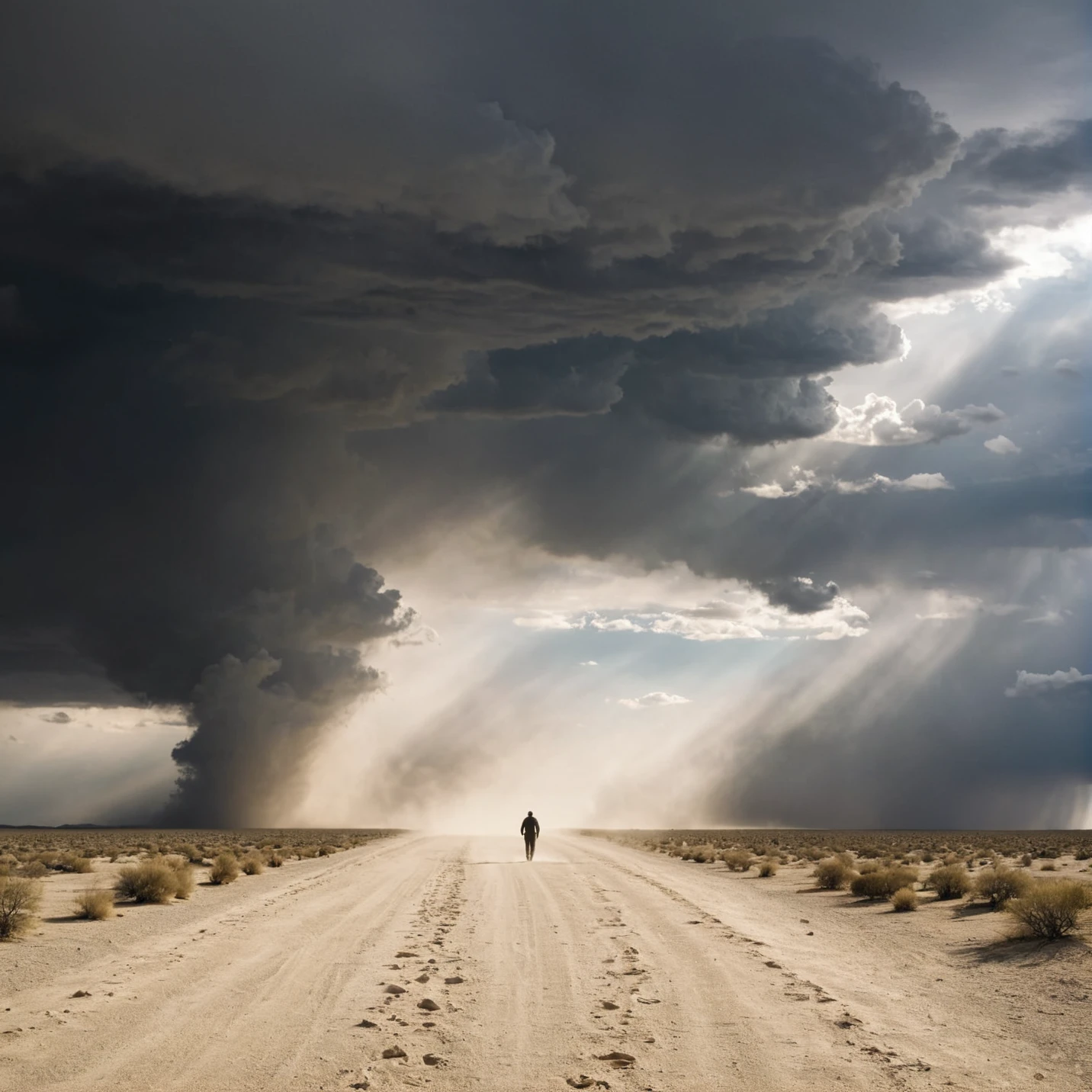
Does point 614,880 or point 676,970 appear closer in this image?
point 676,970

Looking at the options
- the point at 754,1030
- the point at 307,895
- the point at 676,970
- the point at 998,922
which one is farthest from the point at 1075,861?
the point at 754,1030

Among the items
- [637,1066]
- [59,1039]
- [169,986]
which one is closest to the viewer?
[637,1066]

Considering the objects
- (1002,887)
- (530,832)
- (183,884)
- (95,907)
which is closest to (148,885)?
(183,884)

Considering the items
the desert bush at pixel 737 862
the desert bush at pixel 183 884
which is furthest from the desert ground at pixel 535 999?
the desert bush at pixel 737 862

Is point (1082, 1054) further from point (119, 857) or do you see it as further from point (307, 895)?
point (119, 857)

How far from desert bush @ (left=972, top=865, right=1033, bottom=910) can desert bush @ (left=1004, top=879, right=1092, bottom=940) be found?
553cm

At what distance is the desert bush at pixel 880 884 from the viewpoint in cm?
2766

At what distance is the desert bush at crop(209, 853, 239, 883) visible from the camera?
101ft

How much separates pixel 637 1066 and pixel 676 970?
208 inches

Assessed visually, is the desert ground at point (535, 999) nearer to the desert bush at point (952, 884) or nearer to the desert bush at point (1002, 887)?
the desert bush at point (1002, 887)

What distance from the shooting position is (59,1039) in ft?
34.5

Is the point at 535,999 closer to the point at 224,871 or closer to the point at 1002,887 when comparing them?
the point at 1002,887

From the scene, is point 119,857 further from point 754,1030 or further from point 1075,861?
point 754,1030

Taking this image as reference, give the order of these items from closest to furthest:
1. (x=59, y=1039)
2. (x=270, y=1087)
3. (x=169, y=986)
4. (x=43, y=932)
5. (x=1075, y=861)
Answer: (x=270, y=1087), (x=59, y=1039), (x=169, y=986), (x=43, y=932), (x=1075, y=861)
